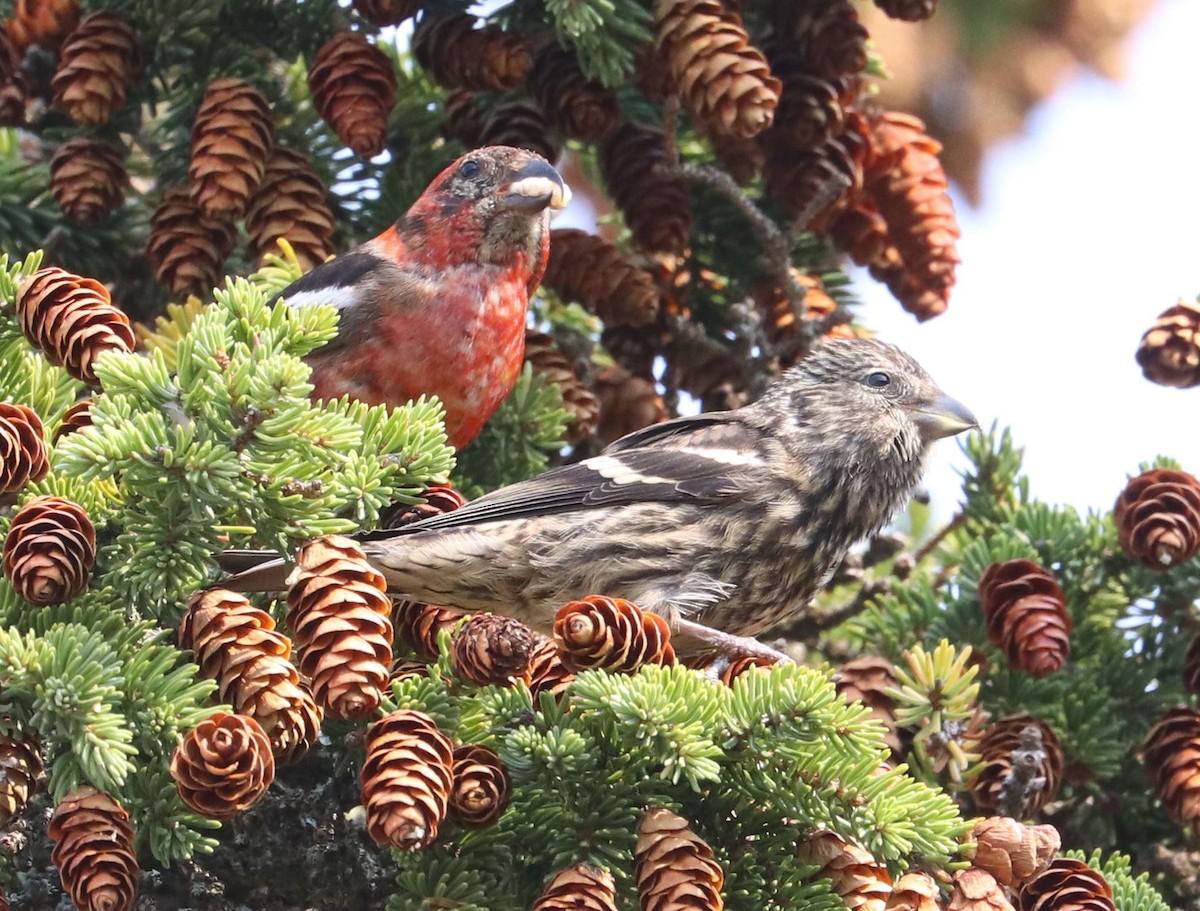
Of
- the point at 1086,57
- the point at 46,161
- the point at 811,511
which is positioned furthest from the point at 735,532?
the point at 1086,57

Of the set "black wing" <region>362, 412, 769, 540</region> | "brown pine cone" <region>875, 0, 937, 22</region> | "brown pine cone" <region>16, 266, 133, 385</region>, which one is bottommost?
"brown pine cone" <region>16, 266, 133, 385</region>

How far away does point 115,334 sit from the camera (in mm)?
2395

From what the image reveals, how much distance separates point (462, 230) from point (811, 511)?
113 cm

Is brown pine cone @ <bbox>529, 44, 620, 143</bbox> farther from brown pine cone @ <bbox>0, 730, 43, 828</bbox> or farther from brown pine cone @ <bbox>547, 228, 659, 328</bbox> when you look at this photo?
brown pine cone @ <bbox>0, 730, 43, 828</bbox>

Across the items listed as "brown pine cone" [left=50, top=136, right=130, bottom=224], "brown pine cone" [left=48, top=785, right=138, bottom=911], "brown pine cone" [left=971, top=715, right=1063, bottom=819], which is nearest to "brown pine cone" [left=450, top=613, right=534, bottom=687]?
"brown pine cone" [left=48, top=785, right=138, bottom=911]

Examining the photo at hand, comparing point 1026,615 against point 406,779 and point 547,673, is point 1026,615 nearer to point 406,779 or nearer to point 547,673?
point 547,673

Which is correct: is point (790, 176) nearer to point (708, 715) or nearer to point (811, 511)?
point (811, 511)

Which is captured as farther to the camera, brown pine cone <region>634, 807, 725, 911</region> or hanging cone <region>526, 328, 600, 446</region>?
hanging cone <region>526, 328, 600, 446</region>

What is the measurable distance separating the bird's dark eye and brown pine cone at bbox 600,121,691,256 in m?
0.59

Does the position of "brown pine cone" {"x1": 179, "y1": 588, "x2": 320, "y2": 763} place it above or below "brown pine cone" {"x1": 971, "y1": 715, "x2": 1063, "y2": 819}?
below

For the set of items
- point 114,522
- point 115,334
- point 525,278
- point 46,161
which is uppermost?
point 46,161

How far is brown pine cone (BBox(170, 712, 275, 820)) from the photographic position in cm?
190

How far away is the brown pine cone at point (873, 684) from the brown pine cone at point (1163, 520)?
0.61 meters

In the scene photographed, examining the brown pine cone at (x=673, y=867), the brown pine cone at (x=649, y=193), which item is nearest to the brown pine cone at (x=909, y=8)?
the brown pine cone at (x=649, y=193)
